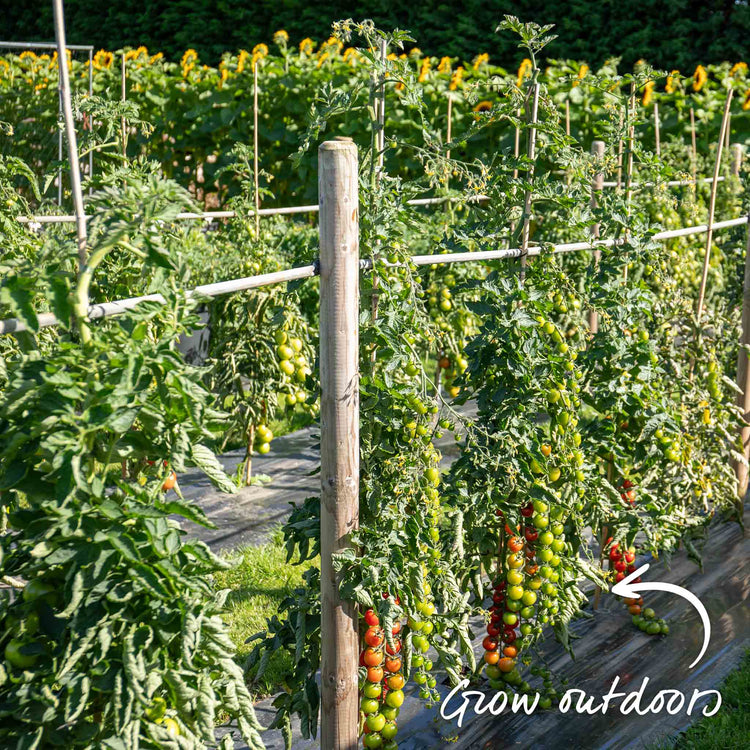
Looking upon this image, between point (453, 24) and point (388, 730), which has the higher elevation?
point (453, 24)

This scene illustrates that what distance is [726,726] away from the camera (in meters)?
2.52

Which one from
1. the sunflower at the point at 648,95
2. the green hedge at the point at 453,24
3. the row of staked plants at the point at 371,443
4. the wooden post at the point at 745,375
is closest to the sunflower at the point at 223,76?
the sunflower at the point at 648,95

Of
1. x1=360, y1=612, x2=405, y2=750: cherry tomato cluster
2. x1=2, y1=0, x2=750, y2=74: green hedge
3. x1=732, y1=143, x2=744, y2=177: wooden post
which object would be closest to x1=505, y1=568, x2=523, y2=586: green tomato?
x1=360, y1=612, x2=405, y2=750: cherry tomato cluster

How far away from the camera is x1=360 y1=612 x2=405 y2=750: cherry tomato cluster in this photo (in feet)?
7.03

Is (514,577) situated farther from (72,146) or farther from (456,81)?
(456,81)

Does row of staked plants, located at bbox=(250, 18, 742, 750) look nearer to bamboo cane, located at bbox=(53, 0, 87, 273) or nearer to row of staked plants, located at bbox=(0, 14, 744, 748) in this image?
row of staked plants, located at bbox=(0, 14, 744, 748)

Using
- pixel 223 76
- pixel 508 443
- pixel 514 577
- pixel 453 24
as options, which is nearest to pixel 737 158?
pixel 508 443

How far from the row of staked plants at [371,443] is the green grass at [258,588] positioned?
36 cm

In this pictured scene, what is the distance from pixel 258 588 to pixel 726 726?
1628 millimetres

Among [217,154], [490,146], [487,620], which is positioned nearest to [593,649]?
[487,620]

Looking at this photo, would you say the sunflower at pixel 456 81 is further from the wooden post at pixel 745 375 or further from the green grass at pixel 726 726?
the green grass at pixel 726 726

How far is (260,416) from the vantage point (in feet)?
13.4

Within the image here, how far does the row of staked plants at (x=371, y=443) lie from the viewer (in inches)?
53.5

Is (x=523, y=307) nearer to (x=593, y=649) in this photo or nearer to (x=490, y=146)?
(x=593, y=649)
